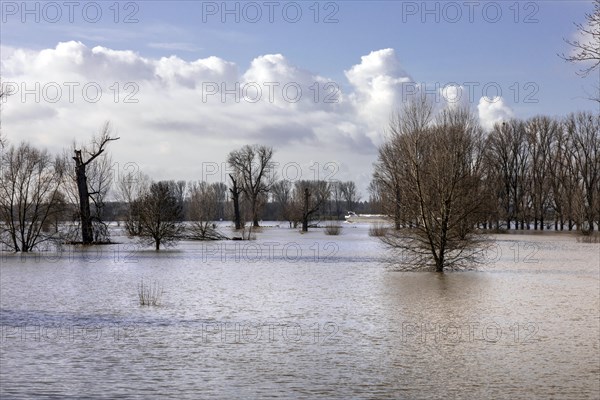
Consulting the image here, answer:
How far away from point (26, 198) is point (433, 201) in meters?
24.4

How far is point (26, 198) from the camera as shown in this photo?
3944cm

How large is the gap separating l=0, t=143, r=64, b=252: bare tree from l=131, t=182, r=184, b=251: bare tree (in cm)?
499

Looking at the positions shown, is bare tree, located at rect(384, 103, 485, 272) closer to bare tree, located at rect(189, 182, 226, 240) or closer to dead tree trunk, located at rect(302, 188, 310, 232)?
bare tree, located at rect(189, 182, 226, 240)

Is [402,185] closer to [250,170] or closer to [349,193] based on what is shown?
[250,170]

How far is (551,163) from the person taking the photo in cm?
7762

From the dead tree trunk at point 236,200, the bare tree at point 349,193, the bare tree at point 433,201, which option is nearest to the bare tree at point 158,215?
the bare tree at point 433,201

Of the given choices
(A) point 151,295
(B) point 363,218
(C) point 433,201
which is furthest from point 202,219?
(B) point 363,218

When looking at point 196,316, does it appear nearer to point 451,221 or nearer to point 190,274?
point 190,274

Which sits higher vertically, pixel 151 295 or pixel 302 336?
pixel 151 295

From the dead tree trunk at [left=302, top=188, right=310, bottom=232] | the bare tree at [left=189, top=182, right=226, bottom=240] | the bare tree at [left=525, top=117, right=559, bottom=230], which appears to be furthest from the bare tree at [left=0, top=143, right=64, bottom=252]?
the bare tree at [left=525, top=117, right=559, bottom=230]

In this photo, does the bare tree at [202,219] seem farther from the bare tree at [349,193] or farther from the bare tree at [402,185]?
the bare tree at [349,193]

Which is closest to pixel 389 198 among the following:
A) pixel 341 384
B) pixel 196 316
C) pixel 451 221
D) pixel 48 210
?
pixel 451 221

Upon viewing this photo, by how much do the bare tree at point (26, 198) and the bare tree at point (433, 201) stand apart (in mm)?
21832

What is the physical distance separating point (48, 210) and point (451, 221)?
965 inches
